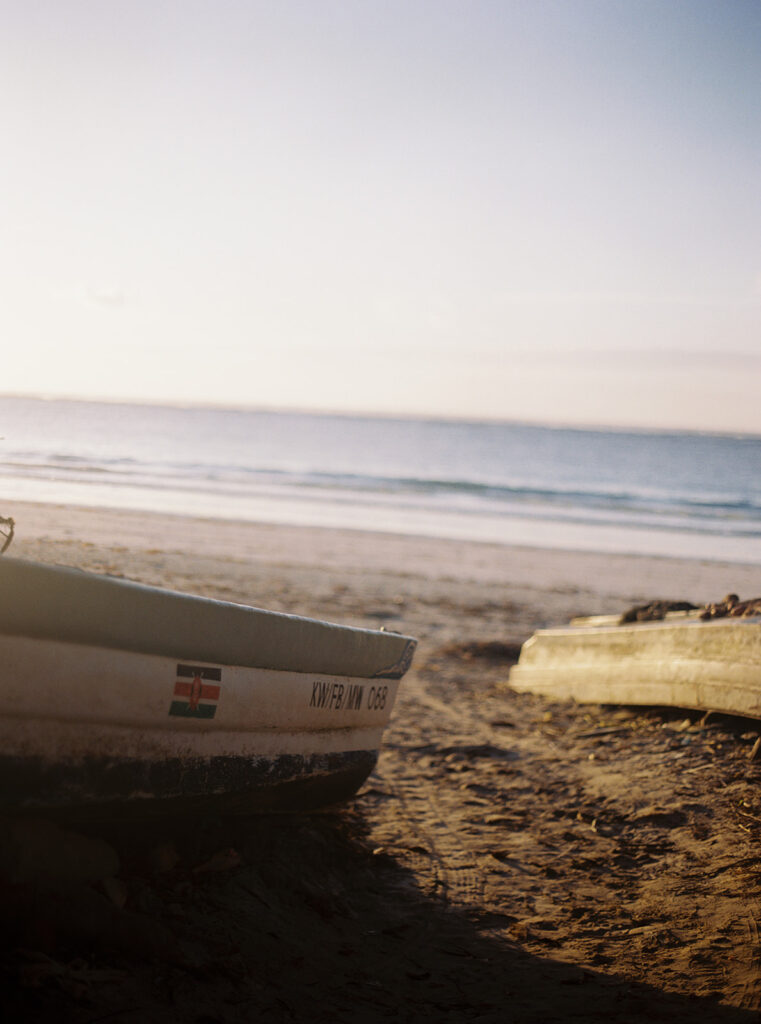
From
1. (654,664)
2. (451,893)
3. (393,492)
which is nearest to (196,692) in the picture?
(451,893)

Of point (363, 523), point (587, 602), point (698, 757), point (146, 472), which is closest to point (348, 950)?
point (698, 757)

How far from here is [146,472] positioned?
3016cm

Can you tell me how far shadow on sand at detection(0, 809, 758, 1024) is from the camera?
246 cm

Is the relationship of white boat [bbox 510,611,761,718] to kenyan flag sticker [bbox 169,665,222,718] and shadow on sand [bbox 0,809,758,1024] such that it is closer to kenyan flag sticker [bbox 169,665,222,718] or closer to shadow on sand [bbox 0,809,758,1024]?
shadow on sand [bbox 0,809,758,1024]

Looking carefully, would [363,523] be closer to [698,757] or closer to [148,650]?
[698,757]

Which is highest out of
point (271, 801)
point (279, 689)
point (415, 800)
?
point (279, 689)

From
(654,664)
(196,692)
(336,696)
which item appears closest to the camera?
(196,692)

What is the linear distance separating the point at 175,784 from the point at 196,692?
342mm

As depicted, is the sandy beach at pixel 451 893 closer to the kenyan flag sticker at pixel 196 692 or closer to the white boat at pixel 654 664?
the white boat at pixel 654 664

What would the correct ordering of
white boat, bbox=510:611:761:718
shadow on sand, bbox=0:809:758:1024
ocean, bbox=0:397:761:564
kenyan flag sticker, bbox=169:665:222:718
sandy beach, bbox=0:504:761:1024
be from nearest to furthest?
shadow on sand, bbox=0:809:758:1024 < sandy beach, bbox=0:504:761:1024 < kenyan flag sticker, bbox=169:665:222:718 < white boat, bbox=510:611:761:718 < ocean, bbox=0:397:761:564

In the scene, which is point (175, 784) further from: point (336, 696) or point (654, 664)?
point (654, 664)

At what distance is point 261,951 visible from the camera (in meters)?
2.93

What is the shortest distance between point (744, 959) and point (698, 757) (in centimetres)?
209

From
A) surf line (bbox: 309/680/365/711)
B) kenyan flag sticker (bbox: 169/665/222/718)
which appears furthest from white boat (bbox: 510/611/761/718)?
kenyan flag sticker (bbox: 169/665/222/718)
